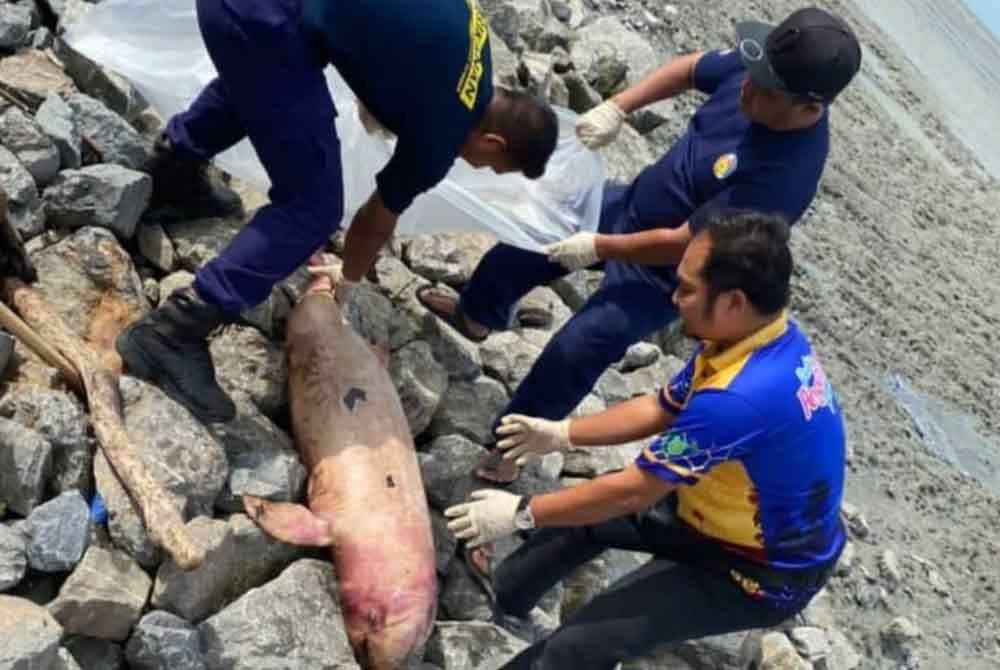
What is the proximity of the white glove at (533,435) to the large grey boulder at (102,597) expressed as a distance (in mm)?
975

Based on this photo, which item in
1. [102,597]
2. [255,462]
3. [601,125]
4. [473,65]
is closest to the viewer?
[102,597]

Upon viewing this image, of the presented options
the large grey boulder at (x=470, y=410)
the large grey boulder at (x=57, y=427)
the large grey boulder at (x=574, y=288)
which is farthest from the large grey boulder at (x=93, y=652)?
the large grey boulder at (x=574, y=288)

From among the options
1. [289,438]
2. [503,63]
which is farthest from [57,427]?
[503,63]

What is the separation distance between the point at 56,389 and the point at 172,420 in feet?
0.97

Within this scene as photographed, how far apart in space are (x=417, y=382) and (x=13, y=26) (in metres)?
1.63

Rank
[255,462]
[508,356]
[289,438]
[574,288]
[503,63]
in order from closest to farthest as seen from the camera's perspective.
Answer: [255,462] → [289,438] → [508,356] → [574,288] → [503,63]

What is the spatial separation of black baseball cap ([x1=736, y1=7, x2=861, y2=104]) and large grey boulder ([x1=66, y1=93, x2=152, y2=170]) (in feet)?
5.85

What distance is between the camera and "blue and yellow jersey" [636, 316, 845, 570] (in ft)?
9.31

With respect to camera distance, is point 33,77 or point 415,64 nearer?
point 415,64

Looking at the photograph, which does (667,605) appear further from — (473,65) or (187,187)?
(187,187)

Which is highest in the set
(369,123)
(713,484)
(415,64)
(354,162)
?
(415,64)

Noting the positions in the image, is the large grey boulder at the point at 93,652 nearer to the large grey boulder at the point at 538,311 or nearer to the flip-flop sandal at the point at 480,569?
the flip-flop sandal at the point at 480,569

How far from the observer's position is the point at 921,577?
5102mm

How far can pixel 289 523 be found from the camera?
11.2ft
